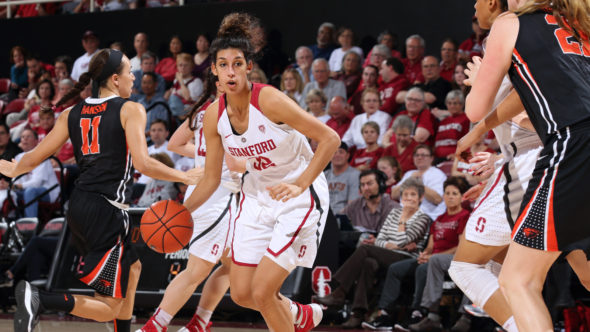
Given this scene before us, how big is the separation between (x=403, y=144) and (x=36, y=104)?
6357 mm

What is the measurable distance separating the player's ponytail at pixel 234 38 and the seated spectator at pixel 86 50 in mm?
8482

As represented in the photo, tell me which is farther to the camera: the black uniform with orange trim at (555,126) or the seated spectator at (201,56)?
the seated spectator at (201,56)

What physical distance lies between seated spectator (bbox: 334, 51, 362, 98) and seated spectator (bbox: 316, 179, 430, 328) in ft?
10.9

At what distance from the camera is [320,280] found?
6941mm

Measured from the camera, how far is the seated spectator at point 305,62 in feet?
34.6

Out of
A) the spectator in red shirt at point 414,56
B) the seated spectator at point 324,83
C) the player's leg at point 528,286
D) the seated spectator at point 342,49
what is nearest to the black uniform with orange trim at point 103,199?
the player's leg at point 528,286

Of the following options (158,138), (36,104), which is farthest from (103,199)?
(36,104)

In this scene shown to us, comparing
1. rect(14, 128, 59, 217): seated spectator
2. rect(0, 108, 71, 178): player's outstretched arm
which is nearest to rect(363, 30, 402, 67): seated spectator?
rect(14, 128, 59, 217): seated spectator

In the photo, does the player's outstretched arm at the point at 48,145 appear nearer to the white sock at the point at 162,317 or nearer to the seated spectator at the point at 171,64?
the white sock at the point at 162,317

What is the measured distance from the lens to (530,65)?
2.94m

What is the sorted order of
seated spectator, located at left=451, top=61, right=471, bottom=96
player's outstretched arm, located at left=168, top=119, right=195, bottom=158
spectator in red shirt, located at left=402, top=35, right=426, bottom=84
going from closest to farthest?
1. player's outstretched arm, located at left=168, top=119, right=195, bottom=158
2. seated spectator, located at left=451, top=61, right=471, bottom=96
3. spectator in red shirt, located at left=402, top=35, right=426, bottom=84

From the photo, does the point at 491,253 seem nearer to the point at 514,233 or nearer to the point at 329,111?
the point at 514,233

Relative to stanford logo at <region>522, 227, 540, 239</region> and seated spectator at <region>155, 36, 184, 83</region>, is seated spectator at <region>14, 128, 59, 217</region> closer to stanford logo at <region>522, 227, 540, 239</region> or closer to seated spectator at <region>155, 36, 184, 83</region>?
seated spectator at <region>155, 36, 184, 83</region>

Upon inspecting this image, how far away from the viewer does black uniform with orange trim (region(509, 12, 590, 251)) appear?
2820 mm
